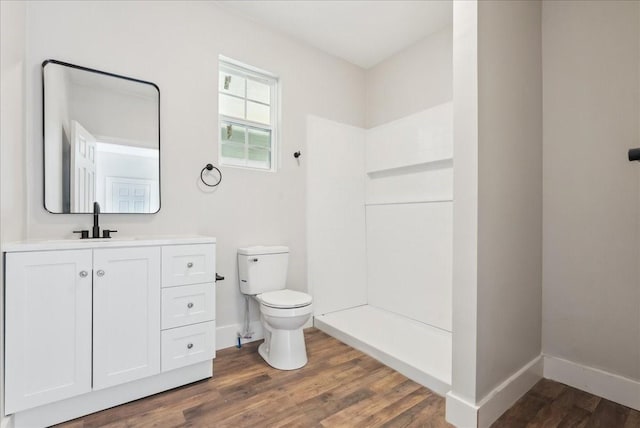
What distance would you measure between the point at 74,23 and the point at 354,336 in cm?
275

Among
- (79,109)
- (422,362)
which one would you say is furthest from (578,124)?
(79,109)

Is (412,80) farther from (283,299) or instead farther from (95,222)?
(95,222)

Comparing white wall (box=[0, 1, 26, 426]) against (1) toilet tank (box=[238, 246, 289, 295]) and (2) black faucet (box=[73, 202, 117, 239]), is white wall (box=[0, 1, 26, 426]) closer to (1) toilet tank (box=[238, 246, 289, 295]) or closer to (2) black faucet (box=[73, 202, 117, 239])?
(2) black faucet (box=[73, 202, 117, 239])

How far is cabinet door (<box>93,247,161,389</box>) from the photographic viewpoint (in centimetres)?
155

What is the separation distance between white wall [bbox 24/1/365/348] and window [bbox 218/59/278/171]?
0.35 ft

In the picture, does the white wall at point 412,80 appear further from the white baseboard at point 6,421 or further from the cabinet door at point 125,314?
the white baseboard at point 6,421

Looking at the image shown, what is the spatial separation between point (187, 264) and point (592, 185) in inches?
94.0

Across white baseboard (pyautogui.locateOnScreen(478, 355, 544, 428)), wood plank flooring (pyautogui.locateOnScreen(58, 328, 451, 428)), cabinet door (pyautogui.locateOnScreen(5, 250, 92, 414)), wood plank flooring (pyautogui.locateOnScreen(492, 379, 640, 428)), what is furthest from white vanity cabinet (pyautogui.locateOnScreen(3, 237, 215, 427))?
wood plank flooring (pyautogui.locateOnScreen(492, 379, 640, 428))

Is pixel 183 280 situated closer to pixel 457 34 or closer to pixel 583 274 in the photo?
pixel 457 34

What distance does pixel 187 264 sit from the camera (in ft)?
5.95

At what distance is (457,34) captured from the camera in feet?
4.95

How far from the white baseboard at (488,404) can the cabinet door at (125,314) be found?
1558mm

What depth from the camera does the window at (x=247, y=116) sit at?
99.3 inches

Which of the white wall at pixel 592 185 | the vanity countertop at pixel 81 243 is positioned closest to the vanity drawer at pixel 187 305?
the vanity countertop at pixel 81 243
